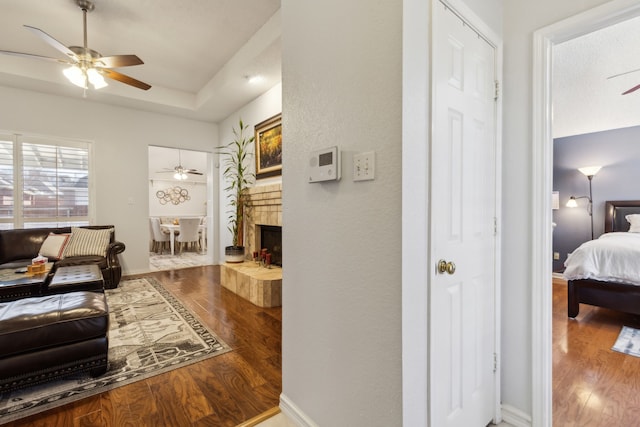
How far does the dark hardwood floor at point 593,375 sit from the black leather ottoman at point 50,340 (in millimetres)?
2809

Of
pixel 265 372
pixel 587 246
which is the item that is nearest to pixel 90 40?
pixel 265 372

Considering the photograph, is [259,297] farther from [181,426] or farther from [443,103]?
[443,103]

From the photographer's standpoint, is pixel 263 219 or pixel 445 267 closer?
pixel 445 267

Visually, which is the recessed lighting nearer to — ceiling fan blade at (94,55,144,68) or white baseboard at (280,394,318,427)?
ceiling fan blade at (94,55,144,68)

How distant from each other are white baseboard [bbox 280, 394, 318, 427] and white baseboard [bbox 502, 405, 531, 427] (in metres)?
1.06

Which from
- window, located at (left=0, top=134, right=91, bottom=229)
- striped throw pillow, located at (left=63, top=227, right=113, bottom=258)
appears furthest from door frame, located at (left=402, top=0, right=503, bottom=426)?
window, located at (left=0, top=134, right=91, bottom=229)

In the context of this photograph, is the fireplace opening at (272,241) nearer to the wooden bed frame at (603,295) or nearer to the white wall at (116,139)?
the white wall at (116,139)

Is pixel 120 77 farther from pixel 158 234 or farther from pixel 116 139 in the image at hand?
pixel 158 234

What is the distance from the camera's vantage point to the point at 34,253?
3.95 meters

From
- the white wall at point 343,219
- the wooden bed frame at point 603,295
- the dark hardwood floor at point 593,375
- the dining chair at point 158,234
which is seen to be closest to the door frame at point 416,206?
the white wall at point 343,219

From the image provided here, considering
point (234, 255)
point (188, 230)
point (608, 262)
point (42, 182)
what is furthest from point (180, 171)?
point (608, 262)

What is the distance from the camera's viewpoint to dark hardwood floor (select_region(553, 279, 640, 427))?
64.6 inches

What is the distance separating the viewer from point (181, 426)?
59.7 inches

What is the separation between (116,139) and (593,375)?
648 centimetres
